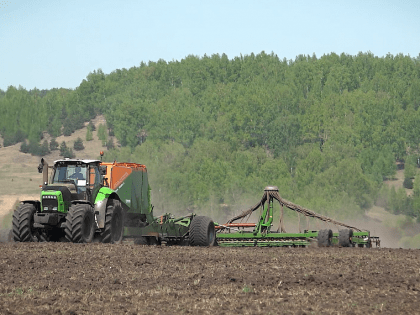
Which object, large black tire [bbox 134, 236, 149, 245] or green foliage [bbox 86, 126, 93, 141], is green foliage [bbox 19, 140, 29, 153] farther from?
large black tire [bbox 134, 236, 149, 245]

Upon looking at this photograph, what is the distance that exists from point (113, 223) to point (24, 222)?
3.07 metres

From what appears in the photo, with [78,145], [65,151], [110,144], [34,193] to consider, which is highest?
[110,144]

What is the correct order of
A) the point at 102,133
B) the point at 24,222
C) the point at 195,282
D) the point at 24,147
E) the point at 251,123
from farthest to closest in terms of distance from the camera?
the point at 102,133, the point at 251,123, the point at 24,147, the point at 24,222, the point at 195,282

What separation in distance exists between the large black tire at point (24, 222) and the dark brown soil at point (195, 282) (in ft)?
4.12

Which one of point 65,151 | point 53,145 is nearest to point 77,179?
point 65,151

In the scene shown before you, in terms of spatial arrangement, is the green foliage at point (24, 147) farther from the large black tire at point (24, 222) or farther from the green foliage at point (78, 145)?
the large black tire at point (24, 222)

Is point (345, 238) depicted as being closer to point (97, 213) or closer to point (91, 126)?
point (97, 213)

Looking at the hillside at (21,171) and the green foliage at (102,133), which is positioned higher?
the green foliage at (102,133)

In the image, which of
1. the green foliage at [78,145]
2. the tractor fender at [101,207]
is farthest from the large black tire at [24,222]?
the green foliage at [78,145]

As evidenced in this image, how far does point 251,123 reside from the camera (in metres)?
125

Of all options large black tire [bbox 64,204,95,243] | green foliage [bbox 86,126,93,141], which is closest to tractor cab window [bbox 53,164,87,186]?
large black tire [bbox 64,204,95,243]

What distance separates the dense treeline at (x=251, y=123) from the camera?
10494 centimetres

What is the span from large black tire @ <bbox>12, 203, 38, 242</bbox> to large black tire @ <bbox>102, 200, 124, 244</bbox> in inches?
94.2

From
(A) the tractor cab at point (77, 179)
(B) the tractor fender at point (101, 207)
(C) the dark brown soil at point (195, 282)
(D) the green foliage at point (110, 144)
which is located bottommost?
(C) the dark brown soil at point (195, 282)
